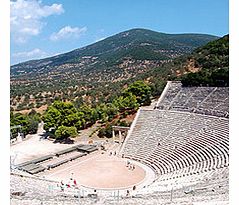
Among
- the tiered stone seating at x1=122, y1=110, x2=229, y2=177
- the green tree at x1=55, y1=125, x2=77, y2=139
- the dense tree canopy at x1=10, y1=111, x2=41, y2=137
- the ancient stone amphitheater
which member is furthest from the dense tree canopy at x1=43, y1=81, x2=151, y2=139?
the tiered stone seating at x1=122, y1=110, x2=229, y2=177

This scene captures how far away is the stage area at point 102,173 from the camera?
2184cm

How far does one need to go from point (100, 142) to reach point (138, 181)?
10.2 m

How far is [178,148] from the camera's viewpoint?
24.9 meters

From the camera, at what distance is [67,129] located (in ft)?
104

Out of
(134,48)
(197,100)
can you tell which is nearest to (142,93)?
(197,100)

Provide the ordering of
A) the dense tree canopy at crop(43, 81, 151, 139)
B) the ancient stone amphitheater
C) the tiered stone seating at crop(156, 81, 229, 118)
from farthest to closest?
1. the dense tree canopy at crop(43, 81, 151, 139)
2. the tiered stone seating at crop(156, 81, 229, 118)
3. the ancient stone amphitheater

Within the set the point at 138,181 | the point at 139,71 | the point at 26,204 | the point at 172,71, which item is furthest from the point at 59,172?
the point at 139,71

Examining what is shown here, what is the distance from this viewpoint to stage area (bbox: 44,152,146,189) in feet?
71.7

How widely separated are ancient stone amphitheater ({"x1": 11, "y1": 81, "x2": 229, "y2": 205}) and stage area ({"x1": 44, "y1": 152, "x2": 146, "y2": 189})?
3.26ft

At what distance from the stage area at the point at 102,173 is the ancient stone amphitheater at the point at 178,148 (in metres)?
0.99

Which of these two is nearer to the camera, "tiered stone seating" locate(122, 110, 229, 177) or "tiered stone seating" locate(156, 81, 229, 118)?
"tiered stone seating" locate(122, 110, 229, 177)

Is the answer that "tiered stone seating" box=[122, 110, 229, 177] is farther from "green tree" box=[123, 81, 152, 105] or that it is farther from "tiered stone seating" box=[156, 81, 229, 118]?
"green tree" box=[123, 81, 152, 105]

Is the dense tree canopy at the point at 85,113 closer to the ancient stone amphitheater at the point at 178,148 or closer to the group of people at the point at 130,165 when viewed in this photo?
the ancient stone amphitheater at the point at 178,148
